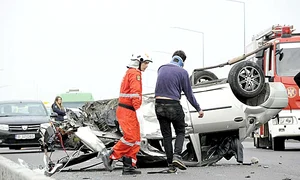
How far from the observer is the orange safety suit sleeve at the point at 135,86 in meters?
11.6

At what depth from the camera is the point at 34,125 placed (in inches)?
874

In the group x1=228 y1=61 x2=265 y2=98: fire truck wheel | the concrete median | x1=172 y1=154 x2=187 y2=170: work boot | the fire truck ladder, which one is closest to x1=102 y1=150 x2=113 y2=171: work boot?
x1=172 y1=154 x2=187 y2=170: work boot

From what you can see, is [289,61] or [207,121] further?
[289,61]

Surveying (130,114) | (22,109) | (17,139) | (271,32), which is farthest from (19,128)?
(130,114)

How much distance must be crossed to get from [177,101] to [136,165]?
5.13ft

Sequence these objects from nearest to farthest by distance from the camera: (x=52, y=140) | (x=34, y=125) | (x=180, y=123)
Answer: (x=180, y=123) < (x=52, y=140) < (x=34, y=125)

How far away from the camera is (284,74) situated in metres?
20.3

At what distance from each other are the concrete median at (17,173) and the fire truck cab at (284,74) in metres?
11.5

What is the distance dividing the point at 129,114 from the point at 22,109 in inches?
494

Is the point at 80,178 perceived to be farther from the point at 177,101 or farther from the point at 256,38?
the point at 256,38

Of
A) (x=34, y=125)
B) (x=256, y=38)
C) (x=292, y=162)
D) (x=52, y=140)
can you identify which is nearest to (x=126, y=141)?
(x=52, y=140)

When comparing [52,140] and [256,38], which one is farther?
[256,38]

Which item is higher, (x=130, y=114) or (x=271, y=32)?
(x=271, y=32)

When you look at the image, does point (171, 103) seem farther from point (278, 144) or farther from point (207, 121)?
point (278, 144)
